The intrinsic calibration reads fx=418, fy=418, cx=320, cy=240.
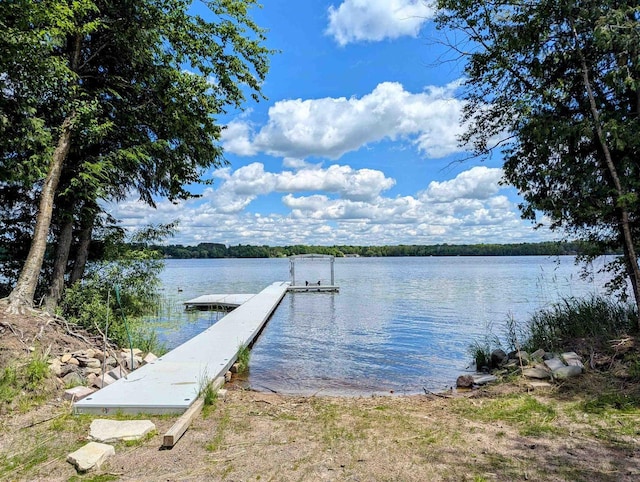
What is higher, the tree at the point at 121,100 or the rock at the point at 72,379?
the tree at the point at 121,100

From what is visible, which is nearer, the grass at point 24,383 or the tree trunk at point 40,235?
the grass at point 24,383

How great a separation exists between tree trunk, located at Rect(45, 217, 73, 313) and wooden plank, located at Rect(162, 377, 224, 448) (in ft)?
19.5

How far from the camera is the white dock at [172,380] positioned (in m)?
4.74

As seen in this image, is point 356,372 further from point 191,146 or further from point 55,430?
point 191,146

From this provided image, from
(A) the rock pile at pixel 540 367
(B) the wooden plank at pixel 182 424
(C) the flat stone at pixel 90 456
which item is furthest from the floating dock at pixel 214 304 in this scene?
(C) the flat stone at pixel 90 456

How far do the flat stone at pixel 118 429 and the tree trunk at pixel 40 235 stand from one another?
416 cm

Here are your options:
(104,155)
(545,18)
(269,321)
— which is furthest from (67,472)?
(269,321)

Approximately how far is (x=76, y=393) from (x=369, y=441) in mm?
3665

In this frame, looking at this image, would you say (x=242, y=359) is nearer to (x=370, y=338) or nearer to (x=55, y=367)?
(x=55, y=367)

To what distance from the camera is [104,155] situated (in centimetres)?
930

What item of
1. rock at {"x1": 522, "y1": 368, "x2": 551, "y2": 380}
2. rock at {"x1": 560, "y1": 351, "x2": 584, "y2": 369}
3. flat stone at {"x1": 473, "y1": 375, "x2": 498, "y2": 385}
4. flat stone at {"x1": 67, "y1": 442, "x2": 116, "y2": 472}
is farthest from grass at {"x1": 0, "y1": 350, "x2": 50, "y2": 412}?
rock at {"x1": 560, "y1": 351, "x2": 584, "y2": 369}

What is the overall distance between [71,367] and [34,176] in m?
3.73

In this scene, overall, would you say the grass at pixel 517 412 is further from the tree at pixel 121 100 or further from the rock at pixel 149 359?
the tree at pixel 121 100

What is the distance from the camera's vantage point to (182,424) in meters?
4.12
